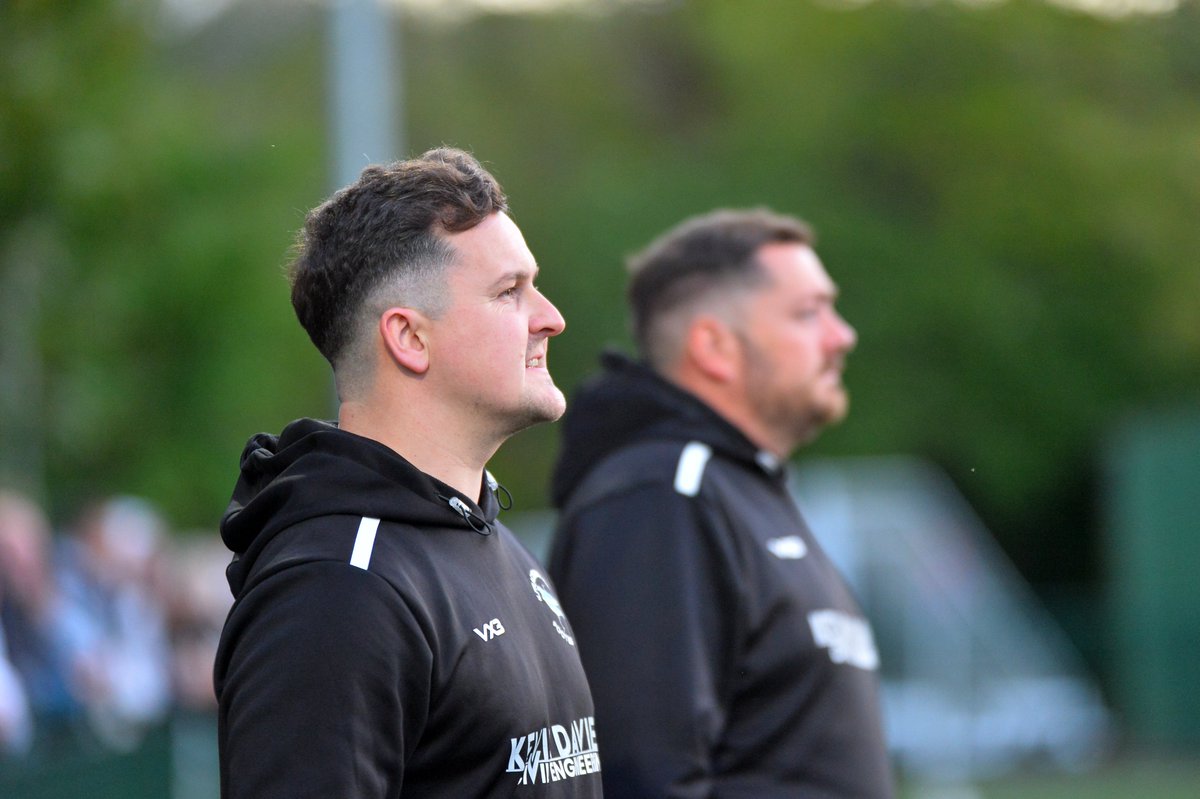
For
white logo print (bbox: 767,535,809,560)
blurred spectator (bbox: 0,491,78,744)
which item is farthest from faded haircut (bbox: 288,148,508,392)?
blurred spectator (bbox: 0,491,78,744)

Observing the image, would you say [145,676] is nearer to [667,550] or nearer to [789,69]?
[667,550]

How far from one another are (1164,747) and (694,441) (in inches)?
592

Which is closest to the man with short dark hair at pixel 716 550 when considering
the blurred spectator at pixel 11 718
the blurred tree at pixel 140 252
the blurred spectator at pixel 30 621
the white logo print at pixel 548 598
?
the white logo print at pixel 548 598

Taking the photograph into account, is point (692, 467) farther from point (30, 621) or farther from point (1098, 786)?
point (1098, 786)

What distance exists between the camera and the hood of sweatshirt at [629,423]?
4.10 meters

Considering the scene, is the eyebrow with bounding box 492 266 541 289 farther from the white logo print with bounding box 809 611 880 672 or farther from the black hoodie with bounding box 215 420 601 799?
the white logo print with bounding box 809 611 880 672

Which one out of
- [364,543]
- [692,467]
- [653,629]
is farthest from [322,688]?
[692,467]

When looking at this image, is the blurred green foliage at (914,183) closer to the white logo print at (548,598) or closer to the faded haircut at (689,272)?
the faded haircut at (689,272)

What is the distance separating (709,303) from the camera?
432 centimetres

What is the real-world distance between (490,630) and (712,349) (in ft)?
6.04

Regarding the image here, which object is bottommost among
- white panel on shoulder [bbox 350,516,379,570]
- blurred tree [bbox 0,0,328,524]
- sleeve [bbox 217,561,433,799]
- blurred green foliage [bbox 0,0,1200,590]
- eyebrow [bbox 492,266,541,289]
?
sleeve [bbox 217,561,433,799]

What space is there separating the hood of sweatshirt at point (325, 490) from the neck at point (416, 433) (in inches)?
2.2

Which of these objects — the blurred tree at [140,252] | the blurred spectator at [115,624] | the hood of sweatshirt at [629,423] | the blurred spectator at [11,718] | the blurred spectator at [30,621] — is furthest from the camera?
the blurred tree at [140,252]

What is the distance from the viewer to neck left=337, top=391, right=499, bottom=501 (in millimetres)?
2721
